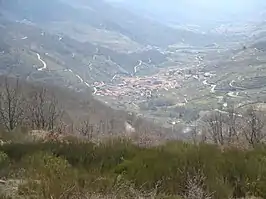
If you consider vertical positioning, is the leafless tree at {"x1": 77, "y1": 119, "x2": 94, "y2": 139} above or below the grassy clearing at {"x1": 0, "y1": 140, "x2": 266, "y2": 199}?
below

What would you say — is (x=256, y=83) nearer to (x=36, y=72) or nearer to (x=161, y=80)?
(x=161, y=80)

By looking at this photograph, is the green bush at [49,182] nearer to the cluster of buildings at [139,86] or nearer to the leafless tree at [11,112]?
the leafless tree at [11,112]

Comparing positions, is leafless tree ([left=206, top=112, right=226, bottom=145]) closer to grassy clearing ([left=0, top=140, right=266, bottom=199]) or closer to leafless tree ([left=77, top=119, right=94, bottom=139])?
grassy clearing ([left=0, top=140, right=266, bottom=199])

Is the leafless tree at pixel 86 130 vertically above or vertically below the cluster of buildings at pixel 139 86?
below

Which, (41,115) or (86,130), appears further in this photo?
(41,115)

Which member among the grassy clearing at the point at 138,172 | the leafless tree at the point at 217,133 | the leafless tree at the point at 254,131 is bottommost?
the leafless tree at the point at 217,133

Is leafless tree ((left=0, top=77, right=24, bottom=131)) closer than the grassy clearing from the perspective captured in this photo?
No

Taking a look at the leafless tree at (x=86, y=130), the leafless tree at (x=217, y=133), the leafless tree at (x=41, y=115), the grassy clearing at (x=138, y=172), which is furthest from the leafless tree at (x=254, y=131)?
the leafless tree at (x=41, y=115)

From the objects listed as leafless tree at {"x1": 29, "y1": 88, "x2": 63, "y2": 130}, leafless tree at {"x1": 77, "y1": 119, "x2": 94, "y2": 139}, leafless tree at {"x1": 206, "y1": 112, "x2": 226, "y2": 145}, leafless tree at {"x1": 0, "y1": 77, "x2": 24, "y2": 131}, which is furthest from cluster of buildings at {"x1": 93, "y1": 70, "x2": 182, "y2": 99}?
leafless tree at {"x1": 206, "y1": 112, "x2": 226, "y2": 145}

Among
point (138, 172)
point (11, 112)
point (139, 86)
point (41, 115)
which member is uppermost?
point (139, 86)

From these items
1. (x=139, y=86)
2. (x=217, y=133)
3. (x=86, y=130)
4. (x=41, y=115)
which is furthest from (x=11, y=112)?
(x=139, y=86)

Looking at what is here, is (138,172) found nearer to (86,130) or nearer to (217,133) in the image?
(86,130)
